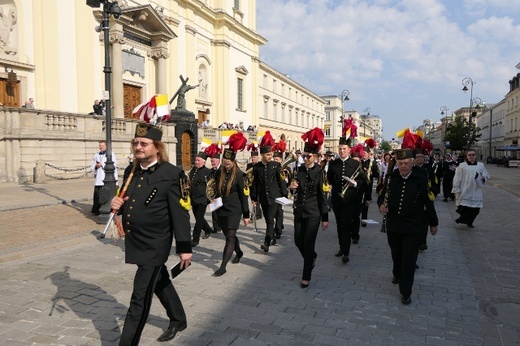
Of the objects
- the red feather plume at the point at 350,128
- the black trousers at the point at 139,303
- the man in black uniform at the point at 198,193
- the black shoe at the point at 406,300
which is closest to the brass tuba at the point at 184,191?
the black trousers at the point at 139,303

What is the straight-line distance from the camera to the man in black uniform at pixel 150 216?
3.38 meters

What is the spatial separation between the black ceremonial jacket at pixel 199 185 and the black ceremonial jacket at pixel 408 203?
3820 mm

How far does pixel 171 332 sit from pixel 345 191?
3.93 m

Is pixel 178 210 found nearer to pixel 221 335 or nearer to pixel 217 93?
pixel 221 335

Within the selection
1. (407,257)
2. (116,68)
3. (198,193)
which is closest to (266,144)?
(198,193)

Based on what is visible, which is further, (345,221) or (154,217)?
(345,221)

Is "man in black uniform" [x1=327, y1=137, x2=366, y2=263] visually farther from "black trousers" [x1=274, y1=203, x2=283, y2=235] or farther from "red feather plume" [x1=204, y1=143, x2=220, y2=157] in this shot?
"red feather plume" [x1=204, y1=143, x2=220, y2=157]

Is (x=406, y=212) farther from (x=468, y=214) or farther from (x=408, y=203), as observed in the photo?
(x=468, y=214)

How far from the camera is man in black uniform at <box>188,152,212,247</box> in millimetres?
7652

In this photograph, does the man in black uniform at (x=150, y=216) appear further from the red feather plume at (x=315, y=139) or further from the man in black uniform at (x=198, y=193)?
the man in black uniform at (x=198, y=193)

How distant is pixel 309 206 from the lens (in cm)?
553

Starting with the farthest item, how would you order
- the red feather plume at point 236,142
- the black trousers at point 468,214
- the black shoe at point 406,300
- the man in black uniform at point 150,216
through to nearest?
the black trousers at point 468,214
the red feather plume at point 236,142
the black shoe at point 406,300
the man in black uniform at point 150,216

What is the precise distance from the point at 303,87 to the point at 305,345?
70.1m

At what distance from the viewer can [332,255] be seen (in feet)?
23.0
